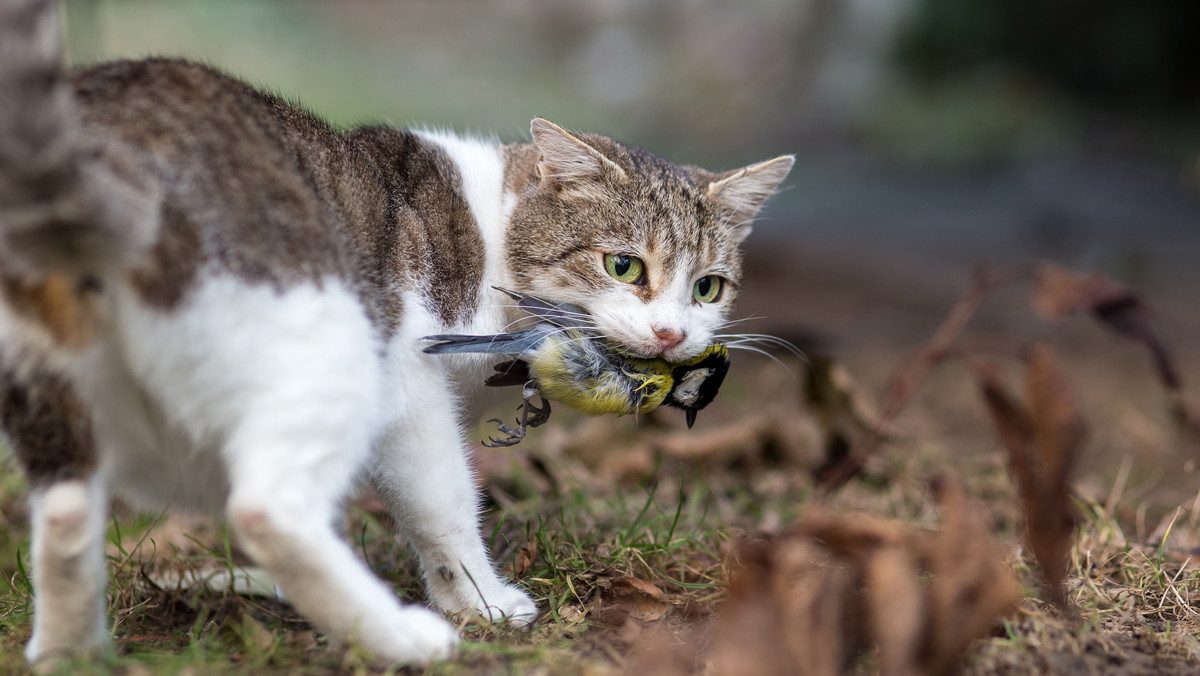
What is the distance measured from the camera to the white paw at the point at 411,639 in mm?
1828

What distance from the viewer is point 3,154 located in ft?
5.25

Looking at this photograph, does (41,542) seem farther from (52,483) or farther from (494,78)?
(494,78)

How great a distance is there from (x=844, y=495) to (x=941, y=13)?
596 cm

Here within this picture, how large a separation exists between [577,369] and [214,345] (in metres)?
0.91


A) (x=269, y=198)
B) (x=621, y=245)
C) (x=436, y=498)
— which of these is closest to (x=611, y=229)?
(x=621, y=245)

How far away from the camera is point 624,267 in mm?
2711

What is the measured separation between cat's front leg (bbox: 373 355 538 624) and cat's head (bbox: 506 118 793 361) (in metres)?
0.53

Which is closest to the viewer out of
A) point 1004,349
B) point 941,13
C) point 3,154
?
point 3,154

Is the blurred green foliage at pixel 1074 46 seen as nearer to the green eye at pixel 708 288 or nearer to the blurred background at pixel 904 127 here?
the blurred background at pixel 904 127

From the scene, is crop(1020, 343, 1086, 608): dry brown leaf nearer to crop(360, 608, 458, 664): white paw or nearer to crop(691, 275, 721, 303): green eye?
crop(360, 608, 458, 664): white paw

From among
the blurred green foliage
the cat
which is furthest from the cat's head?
A: the blurred green foliage

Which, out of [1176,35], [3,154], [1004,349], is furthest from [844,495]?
[1176,35]

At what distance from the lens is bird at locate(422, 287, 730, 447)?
2340mm

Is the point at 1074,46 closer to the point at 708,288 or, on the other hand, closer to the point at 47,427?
the point at 708,288
